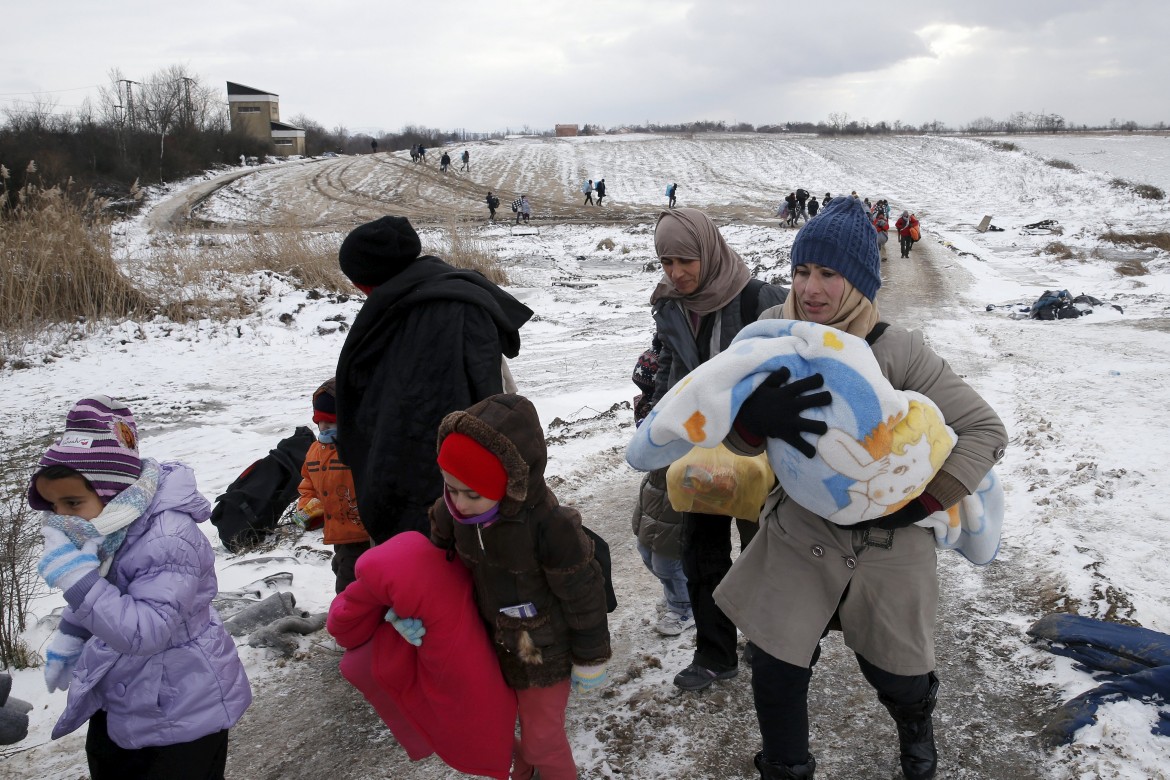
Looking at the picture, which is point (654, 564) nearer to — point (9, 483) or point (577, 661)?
point (577, 661)

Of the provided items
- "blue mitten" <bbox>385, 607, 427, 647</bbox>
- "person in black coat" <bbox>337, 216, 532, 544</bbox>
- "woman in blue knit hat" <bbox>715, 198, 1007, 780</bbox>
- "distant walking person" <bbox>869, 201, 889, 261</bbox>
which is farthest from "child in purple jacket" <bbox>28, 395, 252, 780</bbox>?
"distant walking person" <bbox>869, 201, 889, 261</bbox>

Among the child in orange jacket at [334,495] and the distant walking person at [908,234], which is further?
the distant walking person at [908,234]

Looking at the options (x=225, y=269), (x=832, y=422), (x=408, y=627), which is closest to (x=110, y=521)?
(x=408, y=627)

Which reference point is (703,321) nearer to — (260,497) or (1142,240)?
(260,497)

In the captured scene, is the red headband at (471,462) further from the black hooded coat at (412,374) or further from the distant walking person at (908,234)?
the distant walking person at (908,234)

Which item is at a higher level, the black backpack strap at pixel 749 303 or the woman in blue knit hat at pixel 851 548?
the black backpack strap at pixel 749 303

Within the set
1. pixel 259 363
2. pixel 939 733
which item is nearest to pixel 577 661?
pixel 939 733

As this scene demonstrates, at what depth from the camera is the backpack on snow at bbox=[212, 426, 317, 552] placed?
192 inches

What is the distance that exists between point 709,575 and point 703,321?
100cm

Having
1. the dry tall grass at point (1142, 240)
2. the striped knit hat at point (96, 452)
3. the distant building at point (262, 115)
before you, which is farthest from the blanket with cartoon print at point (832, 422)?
the distant building at point (262, 115)

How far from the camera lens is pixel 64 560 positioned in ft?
6.47

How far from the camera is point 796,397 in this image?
1863 millimetres

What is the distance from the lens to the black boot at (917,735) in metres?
2.29

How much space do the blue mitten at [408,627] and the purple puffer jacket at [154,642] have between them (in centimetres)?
56
